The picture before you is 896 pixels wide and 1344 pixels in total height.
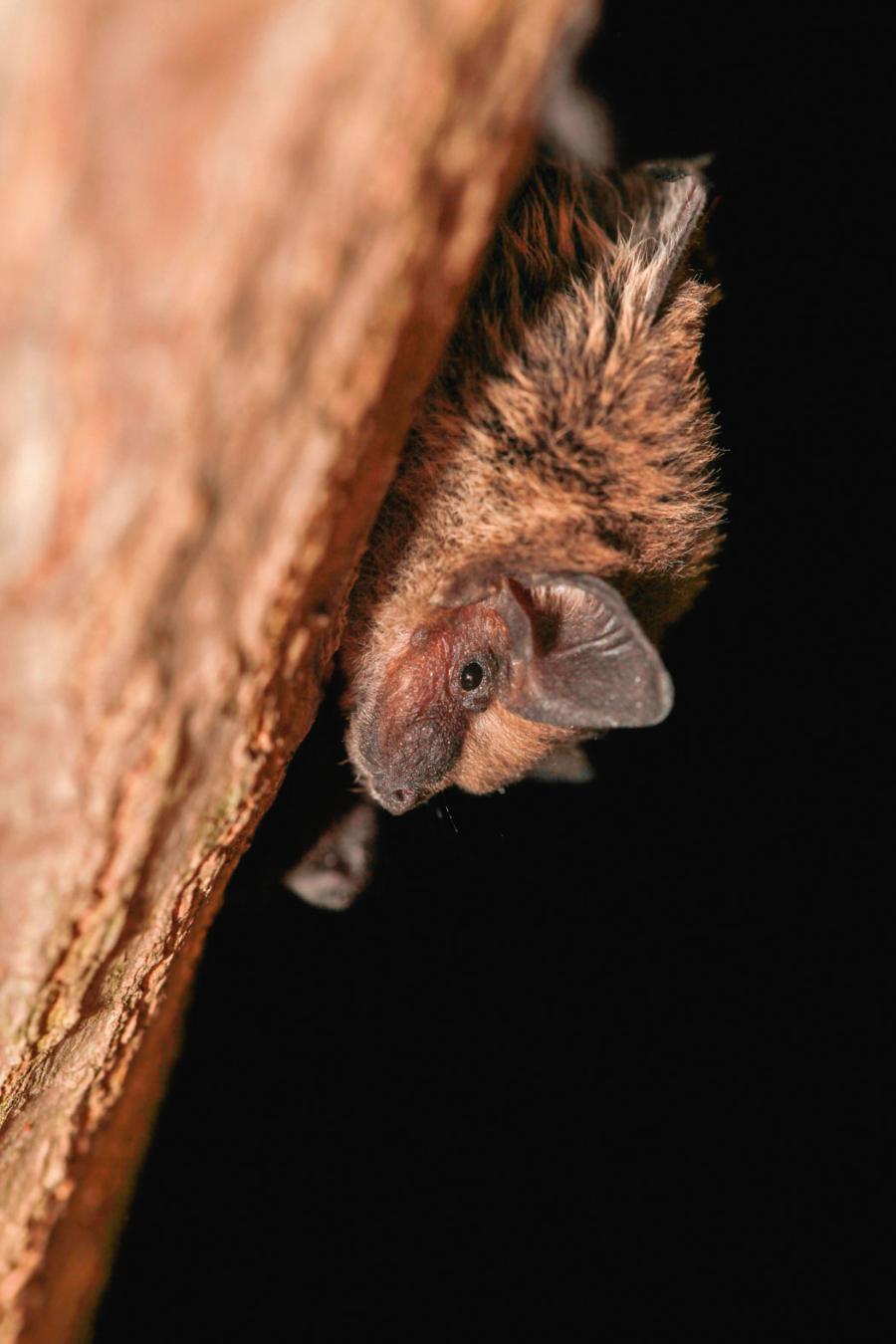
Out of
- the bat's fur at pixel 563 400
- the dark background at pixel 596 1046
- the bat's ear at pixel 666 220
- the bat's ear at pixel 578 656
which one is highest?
the bat's ear at pixel 666 220

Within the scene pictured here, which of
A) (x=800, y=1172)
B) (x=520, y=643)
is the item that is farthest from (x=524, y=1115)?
(x=520, y=643)

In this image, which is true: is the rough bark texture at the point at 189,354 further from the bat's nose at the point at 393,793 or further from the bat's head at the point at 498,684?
the bat's nose at the point at 393,793

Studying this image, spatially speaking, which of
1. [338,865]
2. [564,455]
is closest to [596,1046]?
[338,865]

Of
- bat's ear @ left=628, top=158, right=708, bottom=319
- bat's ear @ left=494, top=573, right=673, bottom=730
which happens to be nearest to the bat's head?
bat's ear @ left=494, top=573, right=673, bottom=730

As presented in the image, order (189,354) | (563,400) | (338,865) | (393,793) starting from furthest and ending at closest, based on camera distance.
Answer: (338,865) → (393,793) → (563,400) → (189,354)

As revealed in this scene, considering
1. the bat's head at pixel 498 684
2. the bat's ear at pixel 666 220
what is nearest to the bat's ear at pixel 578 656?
the bat's head at pixel 498 684

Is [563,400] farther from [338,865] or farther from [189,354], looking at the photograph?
[338,865]

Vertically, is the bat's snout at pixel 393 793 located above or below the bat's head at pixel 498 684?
below
